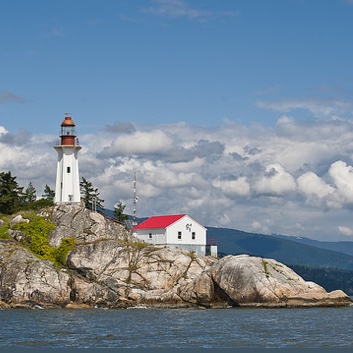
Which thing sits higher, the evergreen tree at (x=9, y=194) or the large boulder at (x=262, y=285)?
the evergreen tree at (x=9, y=194)

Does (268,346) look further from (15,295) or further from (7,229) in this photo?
(7,229)

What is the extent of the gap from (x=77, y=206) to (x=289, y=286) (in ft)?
85.1

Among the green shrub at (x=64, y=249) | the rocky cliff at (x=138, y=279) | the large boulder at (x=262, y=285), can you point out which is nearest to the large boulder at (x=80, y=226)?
the rocky cliff at (x=138, y=279)

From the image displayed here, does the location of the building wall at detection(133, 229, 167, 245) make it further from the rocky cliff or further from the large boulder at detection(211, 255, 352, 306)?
the large boulder at detection(211, 255, 352, 306)

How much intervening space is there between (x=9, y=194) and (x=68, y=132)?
1081cm

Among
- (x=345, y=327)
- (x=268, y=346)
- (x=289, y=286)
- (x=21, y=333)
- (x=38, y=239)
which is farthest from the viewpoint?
(x=38, y=239)

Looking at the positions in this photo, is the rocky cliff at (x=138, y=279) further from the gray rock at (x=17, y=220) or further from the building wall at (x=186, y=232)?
the building wall at (x=186, y=232)

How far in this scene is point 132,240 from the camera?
82000 millimetres

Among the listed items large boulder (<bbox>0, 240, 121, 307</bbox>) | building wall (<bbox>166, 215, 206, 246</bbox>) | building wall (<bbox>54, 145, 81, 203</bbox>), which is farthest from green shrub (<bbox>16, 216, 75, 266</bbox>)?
building wall (<bbox>166, 215, 206, 246</bbox>)

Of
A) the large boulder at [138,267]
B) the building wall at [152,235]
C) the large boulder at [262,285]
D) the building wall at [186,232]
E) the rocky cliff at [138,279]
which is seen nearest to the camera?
the large boulder at [262,285]

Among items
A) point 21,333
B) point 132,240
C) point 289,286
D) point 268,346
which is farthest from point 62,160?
point 268,346

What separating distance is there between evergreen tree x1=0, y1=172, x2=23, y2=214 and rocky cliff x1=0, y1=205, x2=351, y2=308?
10948 mm

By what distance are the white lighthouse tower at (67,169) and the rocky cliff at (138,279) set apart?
6.43 metres

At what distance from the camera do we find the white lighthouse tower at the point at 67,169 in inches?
3381
